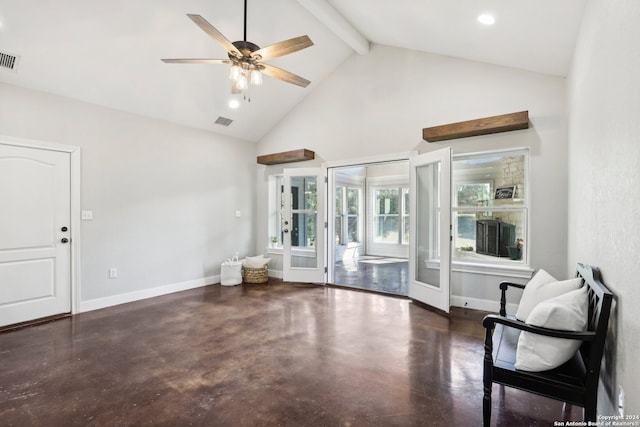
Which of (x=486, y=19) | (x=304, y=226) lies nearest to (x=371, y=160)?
(x=304, y=226)

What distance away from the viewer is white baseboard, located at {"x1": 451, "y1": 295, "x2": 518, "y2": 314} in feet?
12.8

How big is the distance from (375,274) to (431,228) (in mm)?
2395

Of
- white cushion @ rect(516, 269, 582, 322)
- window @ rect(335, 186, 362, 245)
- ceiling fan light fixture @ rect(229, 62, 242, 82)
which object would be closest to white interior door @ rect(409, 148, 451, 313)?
white cushion @ rect(516, 269, 582, 322)

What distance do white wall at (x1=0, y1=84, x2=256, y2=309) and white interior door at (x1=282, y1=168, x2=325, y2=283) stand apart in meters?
1.10

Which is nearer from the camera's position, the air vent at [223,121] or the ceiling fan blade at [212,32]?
the ceiling fan blade at [212,32]

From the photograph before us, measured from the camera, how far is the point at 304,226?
5.81 meters

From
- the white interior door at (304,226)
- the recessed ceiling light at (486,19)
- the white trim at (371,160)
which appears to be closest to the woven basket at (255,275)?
the white interior door at (304,226)

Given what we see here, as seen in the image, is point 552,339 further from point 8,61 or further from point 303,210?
point 8,61

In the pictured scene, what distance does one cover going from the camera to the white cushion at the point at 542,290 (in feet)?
6.92

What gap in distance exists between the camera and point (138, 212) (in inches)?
186

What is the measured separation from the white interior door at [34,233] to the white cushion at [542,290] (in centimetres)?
506

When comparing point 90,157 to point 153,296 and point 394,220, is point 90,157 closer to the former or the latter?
point 153,296

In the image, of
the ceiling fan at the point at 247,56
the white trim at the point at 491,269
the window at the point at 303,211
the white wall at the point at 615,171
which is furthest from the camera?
the window at the point at 303,211

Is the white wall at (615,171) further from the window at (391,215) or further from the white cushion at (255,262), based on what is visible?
the window at (391,215)
